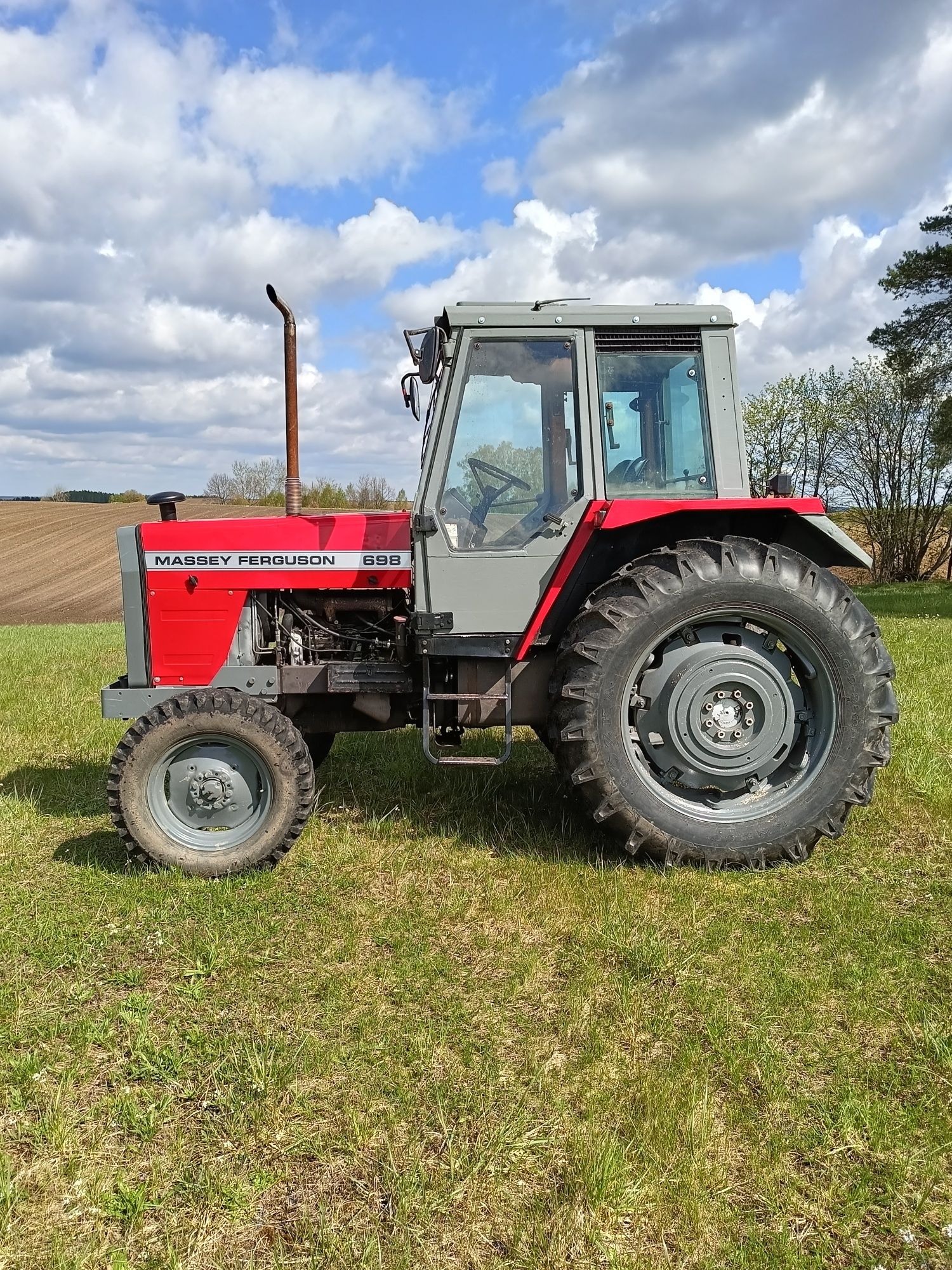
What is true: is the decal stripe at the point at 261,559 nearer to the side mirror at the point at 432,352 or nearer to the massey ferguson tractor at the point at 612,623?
the massey ferguson tractor at the point at 612,623

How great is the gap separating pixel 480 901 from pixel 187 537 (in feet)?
7.39

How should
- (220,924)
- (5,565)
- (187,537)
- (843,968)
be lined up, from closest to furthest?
1. (843,968)
2. (220,924)
3. (187,537)
4. (5,565)

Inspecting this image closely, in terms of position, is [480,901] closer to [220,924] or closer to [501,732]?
[220,924]

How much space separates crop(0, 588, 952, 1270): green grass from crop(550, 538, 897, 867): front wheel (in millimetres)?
241

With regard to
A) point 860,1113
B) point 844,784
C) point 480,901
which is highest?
point 844,784

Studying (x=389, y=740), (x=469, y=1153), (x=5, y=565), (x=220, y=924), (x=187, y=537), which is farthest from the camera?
(x=5, y=565)

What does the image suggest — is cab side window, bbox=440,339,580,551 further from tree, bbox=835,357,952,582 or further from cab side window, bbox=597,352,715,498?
tree, bbox=835,357,952,582

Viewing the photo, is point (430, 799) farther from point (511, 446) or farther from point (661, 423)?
point (661, 423)

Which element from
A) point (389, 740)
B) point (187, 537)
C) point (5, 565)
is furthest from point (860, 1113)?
point (5, 565)

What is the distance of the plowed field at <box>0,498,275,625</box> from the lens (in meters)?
23.0

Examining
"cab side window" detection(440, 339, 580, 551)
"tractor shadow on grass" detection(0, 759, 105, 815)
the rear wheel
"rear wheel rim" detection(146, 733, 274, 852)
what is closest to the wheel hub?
"cab side window" detection(440, 339, 580, 551)

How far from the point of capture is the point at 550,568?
3.83 metres

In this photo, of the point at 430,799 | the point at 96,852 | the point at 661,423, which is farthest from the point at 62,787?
the point at 661,423

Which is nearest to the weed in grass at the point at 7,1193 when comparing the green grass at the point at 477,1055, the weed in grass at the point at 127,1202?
the green grass at the point at 477,1055
